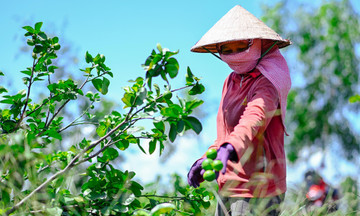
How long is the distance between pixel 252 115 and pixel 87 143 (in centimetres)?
99

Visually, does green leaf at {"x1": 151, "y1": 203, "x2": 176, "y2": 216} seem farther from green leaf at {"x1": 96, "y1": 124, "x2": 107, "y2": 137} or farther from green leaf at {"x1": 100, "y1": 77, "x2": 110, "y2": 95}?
green leaf at {"x1": 100, "y1": 77, "x2": 110, "y2": 95}

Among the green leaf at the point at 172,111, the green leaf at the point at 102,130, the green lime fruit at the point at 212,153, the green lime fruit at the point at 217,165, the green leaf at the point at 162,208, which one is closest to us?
the green leaf at the point at 162,208

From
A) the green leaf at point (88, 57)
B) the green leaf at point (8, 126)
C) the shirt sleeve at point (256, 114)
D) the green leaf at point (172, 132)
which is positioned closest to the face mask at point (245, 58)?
the shirt sleeve at point (256, 114)

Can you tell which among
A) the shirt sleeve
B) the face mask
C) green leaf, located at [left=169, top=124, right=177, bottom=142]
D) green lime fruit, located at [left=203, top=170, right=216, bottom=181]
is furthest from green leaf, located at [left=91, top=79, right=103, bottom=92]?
green lime fruit, located at [left=203, top=170, right=216, bottom=181]

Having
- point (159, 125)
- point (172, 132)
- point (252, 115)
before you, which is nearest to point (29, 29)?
point (159, 125)

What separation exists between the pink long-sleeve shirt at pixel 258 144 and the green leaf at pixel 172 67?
368 millimetres

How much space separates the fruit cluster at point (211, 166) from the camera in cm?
206

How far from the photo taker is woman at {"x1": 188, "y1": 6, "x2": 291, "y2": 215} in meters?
2.39

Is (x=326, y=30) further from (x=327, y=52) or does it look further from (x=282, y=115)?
(x=282, y=115)

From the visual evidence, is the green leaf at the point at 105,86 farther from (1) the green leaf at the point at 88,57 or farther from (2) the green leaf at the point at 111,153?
(2) the green leaf at the point at 111,153

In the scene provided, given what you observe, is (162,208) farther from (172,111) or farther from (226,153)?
(172,111)

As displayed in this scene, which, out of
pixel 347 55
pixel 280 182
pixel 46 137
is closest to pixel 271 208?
pixel 280 182

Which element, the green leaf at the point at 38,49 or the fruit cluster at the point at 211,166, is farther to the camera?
the green leaf at the point at 38,49

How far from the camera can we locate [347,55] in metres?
14.2
